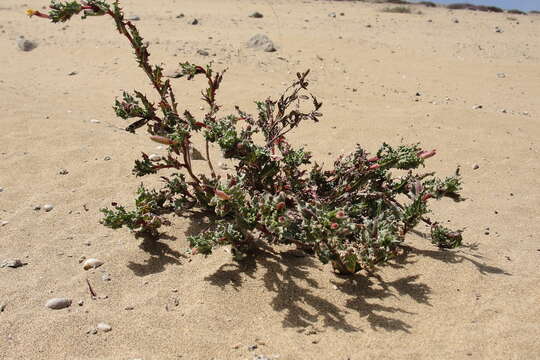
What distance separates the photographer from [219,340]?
Result: 2.35m

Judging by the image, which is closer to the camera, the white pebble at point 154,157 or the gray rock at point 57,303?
the gray rock at point 57,303

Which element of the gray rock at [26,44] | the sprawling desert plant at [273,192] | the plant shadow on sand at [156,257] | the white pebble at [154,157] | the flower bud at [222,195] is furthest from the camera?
the gray rock at [26,44]

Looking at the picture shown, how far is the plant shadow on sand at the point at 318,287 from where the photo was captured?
→ 8.26ft

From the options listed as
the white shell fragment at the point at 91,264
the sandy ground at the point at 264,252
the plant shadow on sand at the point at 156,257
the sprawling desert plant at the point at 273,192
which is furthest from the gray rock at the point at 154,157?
the white shell fragment at the point at 91,264

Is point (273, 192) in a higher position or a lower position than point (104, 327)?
higher

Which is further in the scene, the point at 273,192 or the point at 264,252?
the point at 273,192

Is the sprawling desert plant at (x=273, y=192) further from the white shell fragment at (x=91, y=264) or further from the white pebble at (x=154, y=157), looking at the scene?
the white pebble at (x=154, y=157)

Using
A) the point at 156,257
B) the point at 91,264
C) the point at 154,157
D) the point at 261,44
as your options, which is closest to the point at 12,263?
the point at 91,264

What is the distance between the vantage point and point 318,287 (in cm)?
274

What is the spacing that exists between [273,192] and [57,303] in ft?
4.56

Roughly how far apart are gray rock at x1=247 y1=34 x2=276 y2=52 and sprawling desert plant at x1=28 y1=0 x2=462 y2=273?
704 centimetres

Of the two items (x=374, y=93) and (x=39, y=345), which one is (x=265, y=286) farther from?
(x=374, y=93)

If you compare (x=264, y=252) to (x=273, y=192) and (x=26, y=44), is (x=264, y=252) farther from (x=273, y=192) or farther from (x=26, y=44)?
(x=26, y=44)

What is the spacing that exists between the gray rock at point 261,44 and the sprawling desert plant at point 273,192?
7044mm
